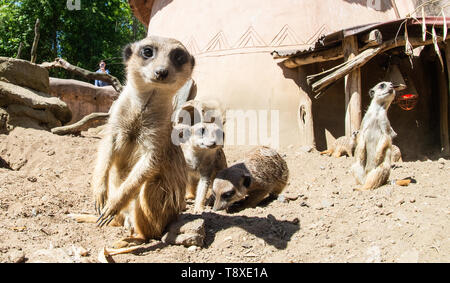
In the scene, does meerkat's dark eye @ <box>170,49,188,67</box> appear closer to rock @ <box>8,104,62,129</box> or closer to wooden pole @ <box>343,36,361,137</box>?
rock @ <box>8,104,62,129</box>

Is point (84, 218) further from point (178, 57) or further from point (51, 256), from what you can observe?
point (178, 57)

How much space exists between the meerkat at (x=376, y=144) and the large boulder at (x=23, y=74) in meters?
5.56

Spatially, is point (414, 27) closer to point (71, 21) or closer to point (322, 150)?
point (322, 150)

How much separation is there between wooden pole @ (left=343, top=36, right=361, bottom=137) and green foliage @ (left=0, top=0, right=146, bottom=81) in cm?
1078

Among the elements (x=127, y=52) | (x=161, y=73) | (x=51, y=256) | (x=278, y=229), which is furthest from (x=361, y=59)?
(x=51, y=256)

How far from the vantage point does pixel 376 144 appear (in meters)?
4.30

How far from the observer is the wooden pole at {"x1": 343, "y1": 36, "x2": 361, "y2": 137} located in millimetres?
6613

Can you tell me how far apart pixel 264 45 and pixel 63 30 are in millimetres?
11679

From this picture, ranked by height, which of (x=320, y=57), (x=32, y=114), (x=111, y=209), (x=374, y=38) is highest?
(x=374, y=38)

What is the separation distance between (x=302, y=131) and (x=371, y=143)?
10.5 ft

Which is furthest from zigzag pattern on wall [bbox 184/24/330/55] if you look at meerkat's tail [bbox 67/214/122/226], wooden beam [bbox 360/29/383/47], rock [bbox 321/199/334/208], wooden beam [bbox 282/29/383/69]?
meerkat's tail [bbox 67/214/122/226]

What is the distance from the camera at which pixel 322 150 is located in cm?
782

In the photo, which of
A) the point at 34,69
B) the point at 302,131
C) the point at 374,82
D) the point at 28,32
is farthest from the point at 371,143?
the point at 28,32

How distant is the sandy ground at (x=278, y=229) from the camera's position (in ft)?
7.95
